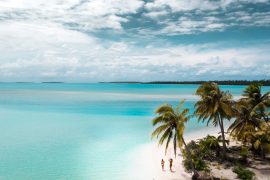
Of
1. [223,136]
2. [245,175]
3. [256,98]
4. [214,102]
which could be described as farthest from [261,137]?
[256,98]

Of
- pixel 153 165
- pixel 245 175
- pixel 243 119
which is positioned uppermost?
pixel 243 119

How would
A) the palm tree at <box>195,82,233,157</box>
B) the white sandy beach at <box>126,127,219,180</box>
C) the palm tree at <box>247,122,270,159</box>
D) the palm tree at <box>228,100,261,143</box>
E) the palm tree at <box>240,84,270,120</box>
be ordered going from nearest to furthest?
the white sandy beach at <box>126,127,219,180</box> → the palm tree at <box>247,122,270,159</box> → the palm tree at <box>195,82,233,157</box> → the palm tree at <box>228,100,261,143</box> → the palm tree at <box>240,84,270,120</box>

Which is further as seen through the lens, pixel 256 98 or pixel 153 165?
pixel 256 98

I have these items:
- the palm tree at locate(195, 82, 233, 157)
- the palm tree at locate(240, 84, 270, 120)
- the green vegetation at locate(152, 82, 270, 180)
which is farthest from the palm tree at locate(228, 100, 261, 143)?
the palm tree at locate(240, 84, 270, 120)

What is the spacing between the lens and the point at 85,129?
165 feet

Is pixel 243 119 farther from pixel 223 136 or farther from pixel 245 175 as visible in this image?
pixel 245 175

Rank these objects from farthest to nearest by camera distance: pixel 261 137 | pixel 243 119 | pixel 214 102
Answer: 1. pixel 243 119
2. pixel 214 102
3. pixel 261 137

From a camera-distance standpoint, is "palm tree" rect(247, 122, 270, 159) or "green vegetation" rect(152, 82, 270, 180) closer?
"palm tree" rect(247, 122, 270, 159)

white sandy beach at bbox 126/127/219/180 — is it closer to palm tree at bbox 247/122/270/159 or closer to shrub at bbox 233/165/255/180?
shrub at bbox 233/165/255/180

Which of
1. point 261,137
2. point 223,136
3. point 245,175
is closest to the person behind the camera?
point 245,175

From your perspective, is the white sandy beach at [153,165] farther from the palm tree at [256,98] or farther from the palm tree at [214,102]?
the palm tree at [256,98]

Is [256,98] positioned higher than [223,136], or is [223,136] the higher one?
[256,98]

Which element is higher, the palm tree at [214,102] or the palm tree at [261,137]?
the palm tree at [214,102]

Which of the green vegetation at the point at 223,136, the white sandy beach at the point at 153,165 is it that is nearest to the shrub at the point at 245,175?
the green vegetation at the point at 223,136
